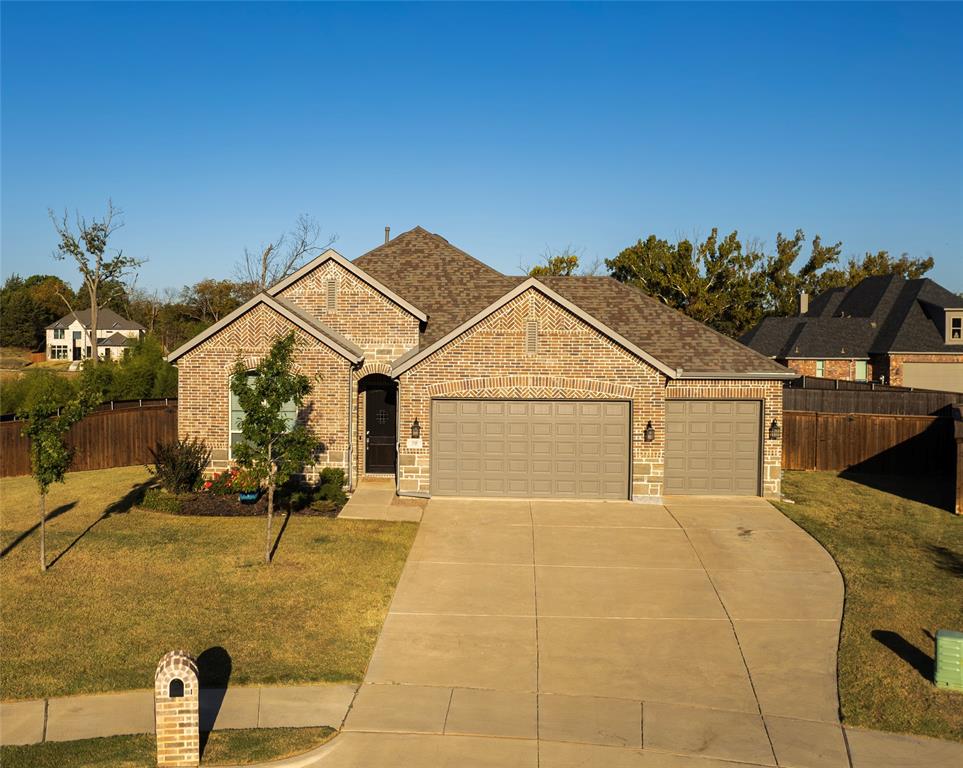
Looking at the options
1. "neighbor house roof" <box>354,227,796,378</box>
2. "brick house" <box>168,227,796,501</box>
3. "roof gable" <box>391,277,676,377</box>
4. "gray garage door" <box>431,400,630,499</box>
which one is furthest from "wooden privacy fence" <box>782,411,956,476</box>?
"gray garage door" <box>431,400,630,499</box>

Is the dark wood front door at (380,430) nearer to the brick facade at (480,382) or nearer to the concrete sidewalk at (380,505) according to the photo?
the concrete sidewalk at (380,505)

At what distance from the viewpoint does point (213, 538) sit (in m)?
16.3

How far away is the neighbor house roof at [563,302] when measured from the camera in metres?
20.5

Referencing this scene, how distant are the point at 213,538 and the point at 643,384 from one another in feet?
33.2

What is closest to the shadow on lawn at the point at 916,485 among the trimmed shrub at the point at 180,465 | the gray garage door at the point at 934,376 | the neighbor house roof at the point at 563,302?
the neighbor house roof at the point at 563,302

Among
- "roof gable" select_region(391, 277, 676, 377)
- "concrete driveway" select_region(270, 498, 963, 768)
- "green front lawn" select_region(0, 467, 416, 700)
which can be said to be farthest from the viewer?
"roof gable" select_region(391, 277, 676, 377)

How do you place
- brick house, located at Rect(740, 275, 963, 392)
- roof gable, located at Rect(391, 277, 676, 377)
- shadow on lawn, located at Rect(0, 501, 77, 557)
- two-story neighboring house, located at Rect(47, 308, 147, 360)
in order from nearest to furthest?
1. shadow on lawn, located at Rect(0, 501, 77, 557)
2. roof gable, located at Rect(391, 277, 676, 377)
3. brick house, located at Rect(740, 275, 963, 392)
4. two-story neighboring house, located at Rect(47, 308, 147, 360)

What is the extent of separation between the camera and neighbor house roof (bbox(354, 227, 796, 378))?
20.5 metres

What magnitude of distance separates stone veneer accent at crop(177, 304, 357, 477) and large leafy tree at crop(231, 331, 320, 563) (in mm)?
4895

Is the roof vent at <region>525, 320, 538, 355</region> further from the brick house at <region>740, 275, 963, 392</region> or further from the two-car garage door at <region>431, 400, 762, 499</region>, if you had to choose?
the brick house at <region>740, 275, 963, 392</region>

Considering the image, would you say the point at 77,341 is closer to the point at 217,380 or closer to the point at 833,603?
the point at 217,380

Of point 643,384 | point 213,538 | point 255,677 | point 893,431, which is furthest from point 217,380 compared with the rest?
point 893,431

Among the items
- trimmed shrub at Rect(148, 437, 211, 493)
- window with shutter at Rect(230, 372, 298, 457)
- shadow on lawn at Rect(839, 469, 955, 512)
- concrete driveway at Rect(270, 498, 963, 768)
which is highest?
window with shutter at Rect(230, 372, 298, 457)

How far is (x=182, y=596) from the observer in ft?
41.8
